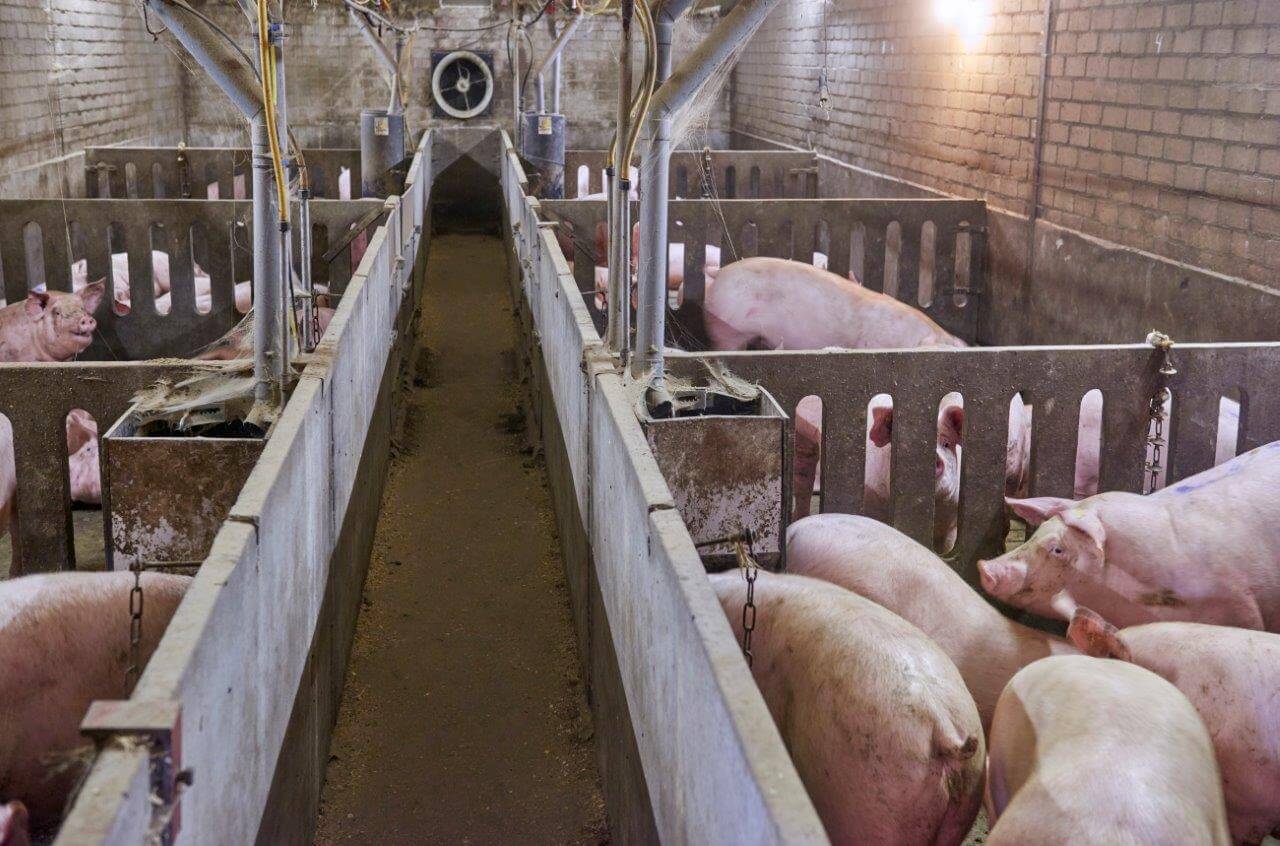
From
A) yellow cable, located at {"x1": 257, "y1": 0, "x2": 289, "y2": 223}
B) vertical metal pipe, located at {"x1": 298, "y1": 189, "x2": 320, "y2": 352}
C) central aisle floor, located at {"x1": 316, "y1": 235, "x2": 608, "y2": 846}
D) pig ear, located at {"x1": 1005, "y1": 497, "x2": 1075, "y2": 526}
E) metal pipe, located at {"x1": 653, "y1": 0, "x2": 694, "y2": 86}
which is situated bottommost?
central aisle floor, located at {"x1": 316, "y1": 235, "x2": 608, "y2": 846}

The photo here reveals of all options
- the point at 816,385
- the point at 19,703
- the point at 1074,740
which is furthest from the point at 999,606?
the point at 19,703

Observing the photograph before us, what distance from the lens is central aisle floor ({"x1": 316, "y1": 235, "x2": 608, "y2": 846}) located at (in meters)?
3.69

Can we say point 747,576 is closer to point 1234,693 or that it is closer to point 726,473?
point 726,473

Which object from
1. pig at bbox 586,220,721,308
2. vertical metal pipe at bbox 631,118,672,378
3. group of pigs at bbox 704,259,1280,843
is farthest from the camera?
pig at bbox 586,220,721,308

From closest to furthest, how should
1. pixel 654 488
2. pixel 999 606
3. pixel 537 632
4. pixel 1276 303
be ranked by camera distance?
pixel 654 488 < pixel 999 606 < pixel 537 632 < pixel 1276 303

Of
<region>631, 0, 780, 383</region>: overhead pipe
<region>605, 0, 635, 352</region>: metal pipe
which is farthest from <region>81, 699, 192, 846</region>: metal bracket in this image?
<region>605, 0, 635, 352</region>: metal pipe

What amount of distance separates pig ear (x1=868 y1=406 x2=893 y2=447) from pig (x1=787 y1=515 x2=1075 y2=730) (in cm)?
70

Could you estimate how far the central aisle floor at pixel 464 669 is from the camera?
3.69m

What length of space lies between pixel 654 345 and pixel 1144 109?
3570 mm

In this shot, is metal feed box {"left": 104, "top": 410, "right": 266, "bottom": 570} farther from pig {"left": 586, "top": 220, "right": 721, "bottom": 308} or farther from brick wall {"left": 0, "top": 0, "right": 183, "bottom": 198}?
brick wall {"left": 0, "top": 0, "right": 183, "bottom": 198}

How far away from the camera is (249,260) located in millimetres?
7953

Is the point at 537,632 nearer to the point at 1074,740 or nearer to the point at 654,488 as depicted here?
the point at 654,488

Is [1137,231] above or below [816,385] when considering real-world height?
above

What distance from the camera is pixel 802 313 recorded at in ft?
23.6
